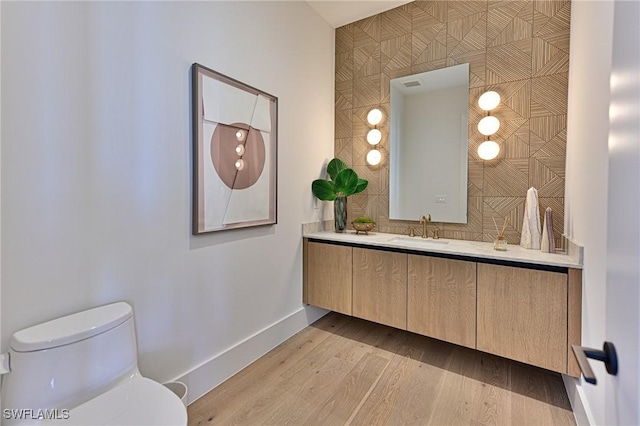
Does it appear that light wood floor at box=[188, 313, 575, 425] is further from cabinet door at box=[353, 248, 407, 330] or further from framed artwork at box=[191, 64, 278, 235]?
framed artwork at box=[191, 64, 278, 235]

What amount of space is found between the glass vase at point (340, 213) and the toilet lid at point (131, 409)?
1.96 metres

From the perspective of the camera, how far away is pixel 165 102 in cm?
161

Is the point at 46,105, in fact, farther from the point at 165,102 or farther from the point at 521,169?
the point at 521,169

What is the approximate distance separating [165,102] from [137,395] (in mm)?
1390

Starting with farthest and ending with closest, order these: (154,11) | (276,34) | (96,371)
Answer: (276,34) < (154,11) < (96,371)

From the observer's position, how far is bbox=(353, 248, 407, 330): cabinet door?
7.40 feet

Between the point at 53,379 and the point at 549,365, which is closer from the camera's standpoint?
the point at 53,379

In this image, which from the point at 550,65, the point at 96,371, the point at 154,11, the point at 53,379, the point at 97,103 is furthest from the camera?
the point at 550,65

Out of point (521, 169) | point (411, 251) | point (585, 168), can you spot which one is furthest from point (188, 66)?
point (521, 169)

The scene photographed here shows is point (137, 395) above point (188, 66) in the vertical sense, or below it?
below

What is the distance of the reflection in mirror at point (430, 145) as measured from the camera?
2.55 meters

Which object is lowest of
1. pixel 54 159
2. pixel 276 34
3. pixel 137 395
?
pixel 137 395

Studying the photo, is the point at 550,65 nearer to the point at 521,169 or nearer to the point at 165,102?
the point at 521,169

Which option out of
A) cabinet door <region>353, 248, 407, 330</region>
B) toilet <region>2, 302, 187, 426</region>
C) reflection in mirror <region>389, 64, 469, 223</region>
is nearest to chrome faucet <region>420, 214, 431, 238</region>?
reflection in mirror <region>389, 64, 469, 223</region>
